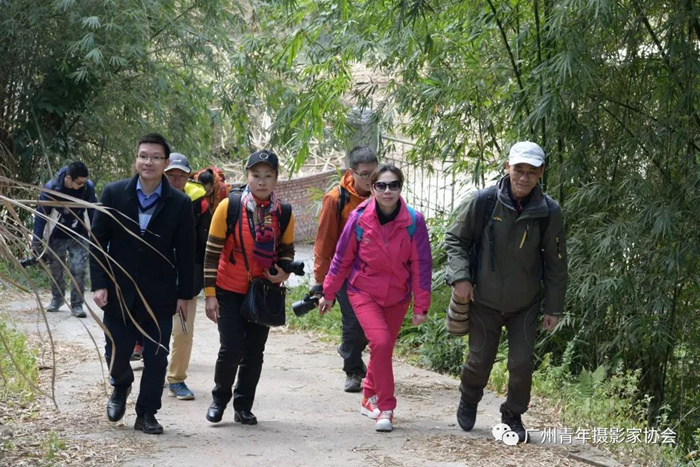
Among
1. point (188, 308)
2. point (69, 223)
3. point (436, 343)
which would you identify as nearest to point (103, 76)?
point (69, 223)

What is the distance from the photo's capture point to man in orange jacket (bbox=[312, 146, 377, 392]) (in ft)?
22.3

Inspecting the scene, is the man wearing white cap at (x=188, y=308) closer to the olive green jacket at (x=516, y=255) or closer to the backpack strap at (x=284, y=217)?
the backpack strap at (x=284, y=217)

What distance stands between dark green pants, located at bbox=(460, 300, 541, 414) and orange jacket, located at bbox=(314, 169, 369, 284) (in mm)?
1399

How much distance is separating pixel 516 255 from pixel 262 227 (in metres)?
1.51

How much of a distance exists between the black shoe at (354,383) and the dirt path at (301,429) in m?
0.10

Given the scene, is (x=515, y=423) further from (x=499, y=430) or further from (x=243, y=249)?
(x=243, y=249)

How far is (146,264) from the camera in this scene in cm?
553

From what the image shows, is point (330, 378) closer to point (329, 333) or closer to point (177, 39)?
point (329, 333)

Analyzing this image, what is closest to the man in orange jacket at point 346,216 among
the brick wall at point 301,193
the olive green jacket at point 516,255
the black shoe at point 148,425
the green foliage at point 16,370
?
the olive green jacket at point 516,255

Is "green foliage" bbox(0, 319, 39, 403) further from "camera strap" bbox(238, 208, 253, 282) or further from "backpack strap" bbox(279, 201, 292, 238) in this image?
"backpack strap" bbox(279, 201, 292, 238)

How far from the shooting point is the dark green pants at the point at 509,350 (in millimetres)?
5629

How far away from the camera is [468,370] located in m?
5.84

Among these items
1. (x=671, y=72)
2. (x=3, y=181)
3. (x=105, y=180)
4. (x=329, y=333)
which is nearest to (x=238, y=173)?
(x=105, y=180)

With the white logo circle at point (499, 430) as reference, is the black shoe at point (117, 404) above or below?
below
